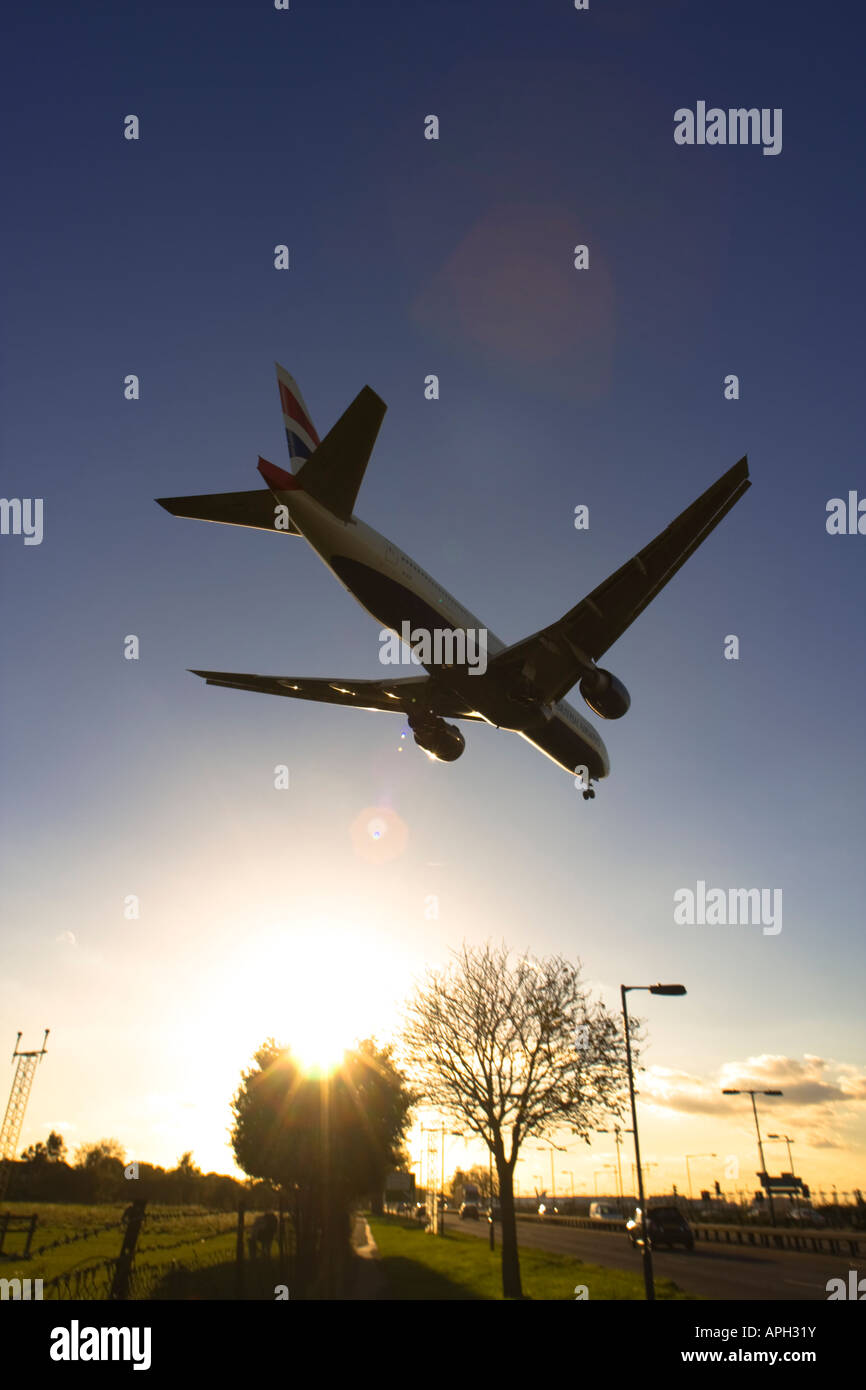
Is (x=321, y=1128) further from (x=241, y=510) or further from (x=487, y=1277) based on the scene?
(x=241, y=510)

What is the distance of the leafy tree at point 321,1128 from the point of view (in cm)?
3656

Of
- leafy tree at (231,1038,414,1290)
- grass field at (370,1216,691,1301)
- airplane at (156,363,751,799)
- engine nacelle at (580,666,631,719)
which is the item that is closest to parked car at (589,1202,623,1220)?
grass field at (370,1216,691,1301)

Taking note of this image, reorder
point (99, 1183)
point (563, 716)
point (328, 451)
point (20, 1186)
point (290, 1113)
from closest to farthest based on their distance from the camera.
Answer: point (328, 451)
point (563, 716)
point (290, 1113)
point (99, 1183)
point (20, 1186)

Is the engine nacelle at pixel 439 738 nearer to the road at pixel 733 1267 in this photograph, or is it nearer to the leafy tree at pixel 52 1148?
the road at pixel 733 1267

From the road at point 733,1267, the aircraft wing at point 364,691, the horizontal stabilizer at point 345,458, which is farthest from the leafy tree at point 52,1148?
the horizontal stabilizer at point 345,458

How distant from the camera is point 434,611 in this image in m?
22.6

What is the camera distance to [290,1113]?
3756 cm

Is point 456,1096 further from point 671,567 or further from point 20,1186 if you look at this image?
point 20,1186

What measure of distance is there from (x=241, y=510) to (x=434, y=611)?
614cm

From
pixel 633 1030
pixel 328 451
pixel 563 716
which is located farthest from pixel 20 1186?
pixel 328 451

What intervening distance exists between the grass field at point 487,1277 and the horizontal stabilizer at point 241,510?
20311 millimetres

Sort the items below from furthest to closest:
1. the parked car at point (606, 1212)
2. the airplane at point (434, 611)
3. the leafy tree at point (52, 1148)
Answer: the leafy tree at point (52, 1148)
the parked car at point (606, 1212)
the airplane at point (434, 611)

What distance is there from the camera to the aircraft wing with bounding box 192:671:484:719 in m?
25.2
